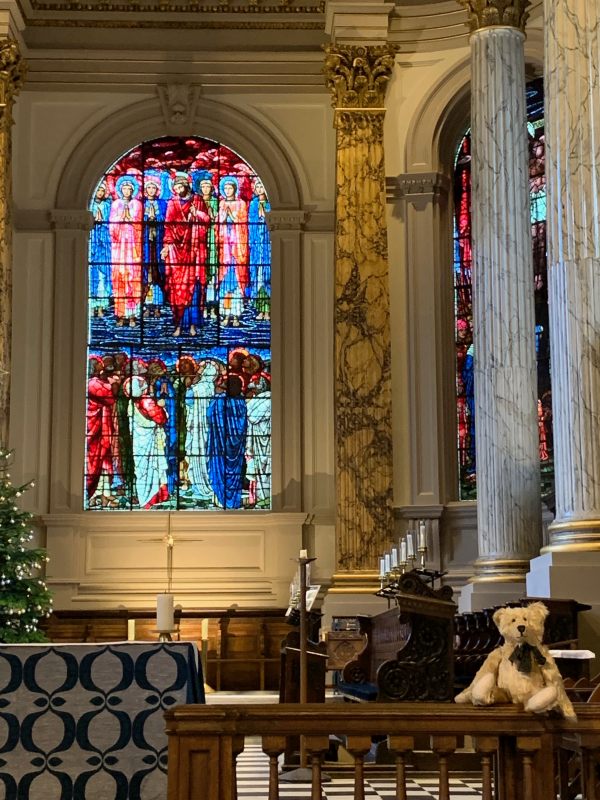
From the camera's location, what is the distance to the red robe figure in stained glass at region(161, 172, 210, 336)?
1825cm

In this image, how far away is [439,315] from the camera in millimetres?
16641

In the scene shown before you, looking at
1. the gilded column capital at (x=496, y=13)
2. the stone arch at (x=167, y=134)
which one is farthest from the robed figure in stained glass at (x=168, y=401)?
the gilded column capital at (x=496, y=13)

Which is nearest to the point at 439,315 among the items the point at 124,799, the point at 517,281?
the point at 517,281

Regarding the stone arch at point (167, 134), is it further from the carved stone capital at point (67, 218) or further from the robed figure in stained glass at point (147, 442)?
the robed figure in stained glass at point (147, 442)

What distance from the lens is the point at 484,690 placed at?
4.49 metres

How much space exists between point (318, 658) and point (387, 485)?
629 centimetres

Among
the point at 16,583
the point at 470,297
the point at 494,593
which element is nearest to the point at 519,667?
the point at 494,593

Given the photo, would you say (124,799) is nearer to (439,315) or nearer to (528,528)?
(528,528)

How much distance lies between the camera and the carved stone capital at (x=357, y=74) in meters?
16.1

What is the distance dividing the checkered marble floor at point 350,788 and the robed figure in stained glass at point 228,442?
8.41 m

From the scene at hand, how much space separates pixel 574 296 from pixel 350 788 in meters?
3.61

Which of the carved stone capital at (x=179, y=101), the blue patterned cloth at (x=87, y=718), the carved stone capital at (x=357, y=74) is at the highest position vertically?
the carved stone capital at (x=179, y=101)

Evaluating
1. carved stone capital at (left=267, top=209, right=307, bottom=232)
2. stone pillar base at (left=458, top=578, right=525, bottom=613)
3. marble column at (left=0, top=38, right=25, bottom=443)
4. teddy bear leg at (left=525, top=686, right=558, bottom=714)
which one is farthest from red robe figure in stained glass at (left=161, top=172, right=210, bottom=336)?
teddy bear leg at (left=525, top=686, right=558, bottom=714)

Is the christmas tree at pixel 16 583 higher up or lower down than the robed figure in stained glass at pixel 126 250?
lower down
